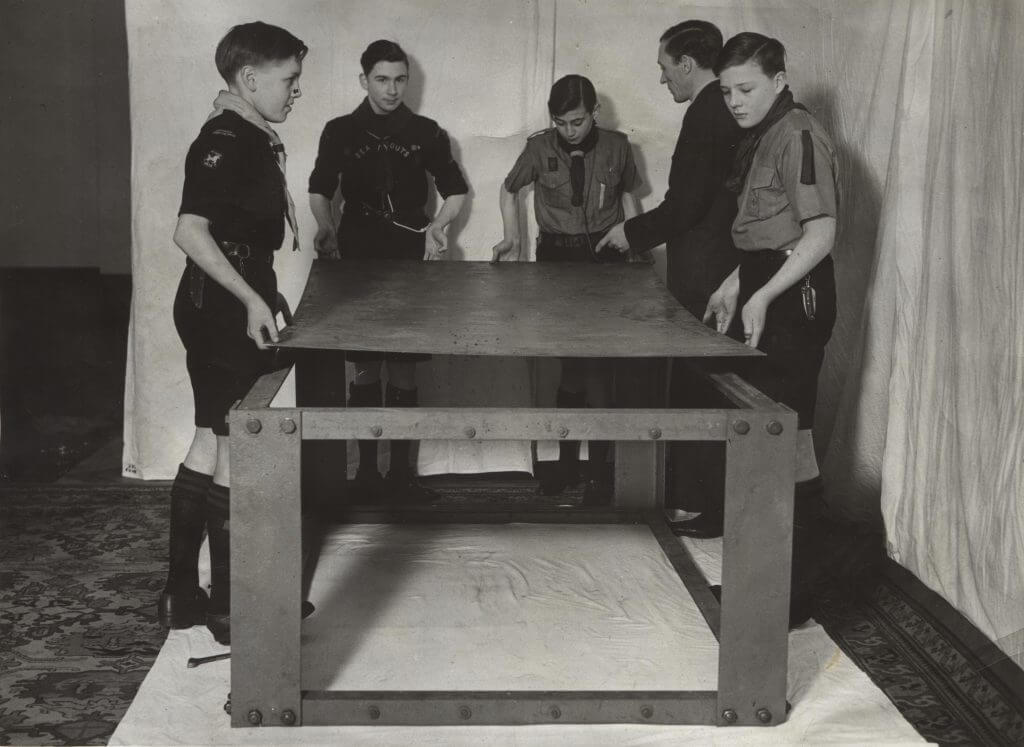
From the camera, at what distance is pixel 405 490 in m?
3.96

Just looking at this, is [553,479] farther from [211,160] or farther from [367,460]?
[211,160]

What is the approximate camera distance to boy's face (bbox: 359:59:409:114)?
3727 mm

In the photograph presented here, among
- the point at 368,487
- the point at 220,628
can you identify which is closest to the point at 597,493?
the point at 368,487

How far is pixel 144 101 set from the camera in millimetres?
4008

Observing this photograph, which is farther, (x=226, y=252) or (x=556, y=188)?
(x=556, y=188)

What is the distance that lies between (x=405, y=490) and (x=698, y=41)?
1.79 metres

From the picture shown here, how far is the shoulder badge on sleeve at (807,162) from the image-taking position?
2.58 metres

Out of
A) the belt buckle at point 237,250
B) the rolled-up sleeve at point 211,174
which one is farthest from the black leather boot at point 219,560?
the rolled-up sleeve at point 211,174

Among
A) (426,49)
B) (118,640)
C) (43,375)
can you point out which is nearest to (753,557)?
(118,640)

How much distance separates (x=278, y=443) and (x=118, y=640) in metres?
0.93

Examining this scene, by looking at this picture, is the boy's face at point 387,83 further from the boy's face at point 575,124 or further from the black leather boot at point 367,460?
the black leather boot at point 367,460

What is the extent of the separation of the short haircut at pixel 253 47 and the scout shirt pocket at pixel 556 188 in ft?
4.93

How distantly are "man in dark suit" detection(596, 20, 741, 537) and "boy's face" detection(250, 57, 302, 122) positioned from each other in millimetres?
1088

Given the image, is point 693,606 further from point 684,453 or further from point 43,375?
point 43,375
